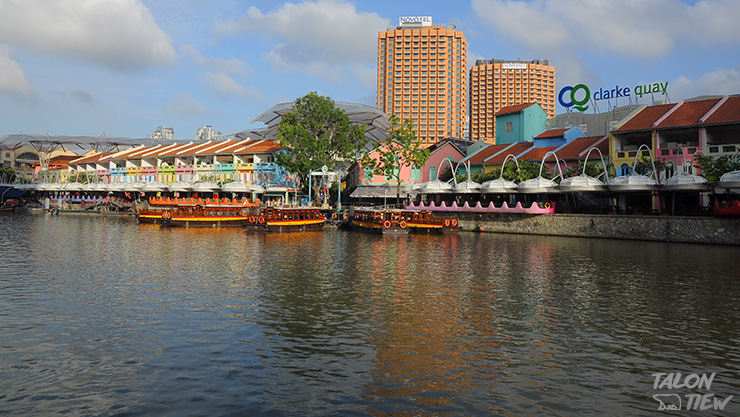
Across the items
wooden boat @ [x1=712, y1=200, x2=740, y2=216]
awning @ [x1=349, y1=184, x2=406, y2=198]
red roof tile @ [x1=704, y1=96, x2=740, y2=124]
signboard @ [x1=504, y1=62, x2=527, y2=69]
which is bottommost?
wooden boat @ [x1=712, y1=200, x2=740, y2=216]

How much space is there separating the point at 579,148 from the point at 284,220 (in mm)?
33736

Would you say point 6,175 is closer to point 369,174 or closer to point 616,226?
point 369,174

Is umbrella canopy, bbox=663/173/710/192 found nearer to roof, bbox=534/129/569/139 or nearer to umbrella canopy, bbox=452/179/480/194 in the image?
umbrella canopy, bbox=452/179/480/194

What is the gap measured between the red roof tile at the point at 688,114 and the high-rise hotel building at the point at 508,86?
13814 cm

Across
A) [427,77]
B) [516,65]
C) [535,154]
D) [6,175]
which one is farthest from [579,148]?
[516,65]

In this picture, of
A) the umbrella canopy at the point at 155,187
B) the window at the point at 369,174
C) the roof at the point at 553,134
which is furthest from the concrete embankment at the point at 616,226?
the umbrella canopy at the point at 155,187

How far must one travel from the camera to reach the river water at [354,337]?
9992mm

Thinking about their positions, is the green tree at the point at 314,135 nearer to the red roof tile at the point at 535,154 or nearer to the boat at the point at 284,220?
the boat at the point at 284,220

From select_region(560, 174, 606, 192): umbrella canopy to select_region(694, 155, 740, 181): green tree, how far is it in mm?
7679

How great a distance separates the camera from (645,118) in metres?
52.3

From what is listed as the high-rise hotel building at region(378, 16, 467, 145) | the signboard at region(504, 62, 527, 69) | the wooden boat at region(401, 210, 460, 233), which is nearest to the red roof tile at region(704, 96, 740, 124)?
the wooden boat at region(401, 210, 460, 233)

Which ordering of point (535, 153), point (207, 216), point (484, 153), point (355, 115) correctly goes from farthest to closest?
point (355, 115)
point (484, 153)
point (535, 153)
point (207, 216)

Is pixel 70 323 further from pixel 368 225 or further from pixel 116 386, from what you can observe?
pixel 368 225

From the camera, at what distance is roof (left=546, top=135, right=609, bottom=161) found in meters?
57.9
